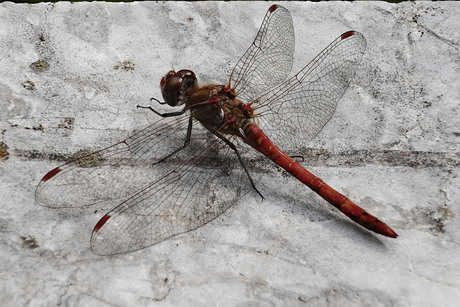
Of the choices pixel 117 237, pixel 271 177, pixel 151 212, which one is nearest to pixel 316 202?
pixel 271 177

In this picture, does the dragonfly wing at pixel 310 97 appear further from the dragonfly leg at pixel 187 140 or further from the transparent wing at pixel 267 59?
the dragonfly leg at pixel 187 140

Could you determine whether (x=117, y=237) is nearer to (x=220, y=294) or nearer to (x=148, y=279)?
(x=148, y=279)

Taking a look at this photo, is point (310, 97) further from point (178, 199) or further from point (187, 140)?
point (178, 199)

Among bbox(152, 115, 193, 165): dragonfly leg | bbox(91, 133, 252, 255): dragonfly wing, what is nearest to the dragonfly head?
bbox(152, 115, 193, 165): dragonfly leg

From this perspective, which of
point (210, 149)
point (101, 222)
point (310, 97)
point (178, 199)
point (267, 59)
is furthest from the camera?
point (267, 59)

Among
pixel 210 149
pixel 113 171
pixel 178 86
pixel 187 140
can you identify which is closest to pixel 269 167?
pixel 210 149

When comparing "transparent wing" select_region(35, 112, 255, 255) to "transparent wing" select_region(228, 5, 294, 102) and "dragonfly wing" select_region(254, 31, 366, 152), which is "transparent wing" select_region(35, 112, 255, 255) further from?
"transparent wing" select_region(228, 5, 294, 102)
